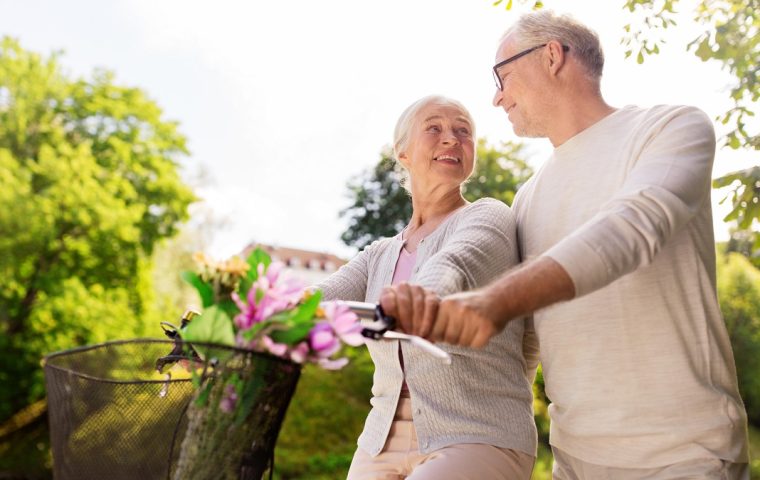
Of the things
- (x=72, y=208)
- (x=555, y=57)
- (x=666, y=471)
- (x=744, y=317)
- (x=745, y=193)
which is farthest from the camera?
(x=744, y=317)

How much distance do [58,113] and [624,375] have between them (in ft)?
67.6

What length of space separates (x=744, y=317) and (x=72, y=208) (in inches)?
647

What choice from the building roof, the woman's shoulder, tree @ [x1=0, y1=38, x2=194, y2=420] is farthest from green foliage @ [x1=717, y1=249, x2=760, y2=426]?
the woman's shoulder

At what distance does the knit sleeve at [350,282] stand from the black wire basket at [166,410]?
0.57 meters

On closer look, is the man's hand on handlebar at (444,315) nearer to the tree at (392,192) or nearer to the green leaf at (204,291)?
the green leaf at (204,291)

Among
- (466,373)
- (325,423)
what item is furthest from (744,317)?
(466,373)

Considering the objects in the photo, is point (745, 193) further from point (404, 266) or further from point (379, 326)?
point (379, 326)

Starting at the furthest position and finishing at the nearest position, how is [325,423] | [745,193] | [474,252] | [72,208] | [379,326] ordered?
1. [72,208]
2. [325,423]
3. [745,193]
4. [474,252]
5. [379,326]

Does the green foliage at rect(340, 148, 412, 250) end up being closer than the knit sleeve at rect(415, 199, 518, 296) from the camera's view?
No

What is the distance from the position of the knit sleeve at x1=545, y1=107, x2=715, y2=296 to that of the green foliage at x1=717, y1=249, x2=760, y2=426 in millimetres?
17097

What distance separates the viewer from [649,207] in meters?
1.72

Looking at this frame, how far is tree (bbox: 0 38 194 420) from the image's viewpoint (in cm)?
1764

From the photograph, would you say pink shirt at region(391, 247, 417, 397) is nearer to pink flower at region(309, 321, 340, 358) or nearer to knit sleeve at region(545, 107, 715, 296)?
knit sleeve at region(545, 107, 715, 296)

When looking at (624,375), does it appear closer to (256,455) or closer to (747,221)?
(256,455)
